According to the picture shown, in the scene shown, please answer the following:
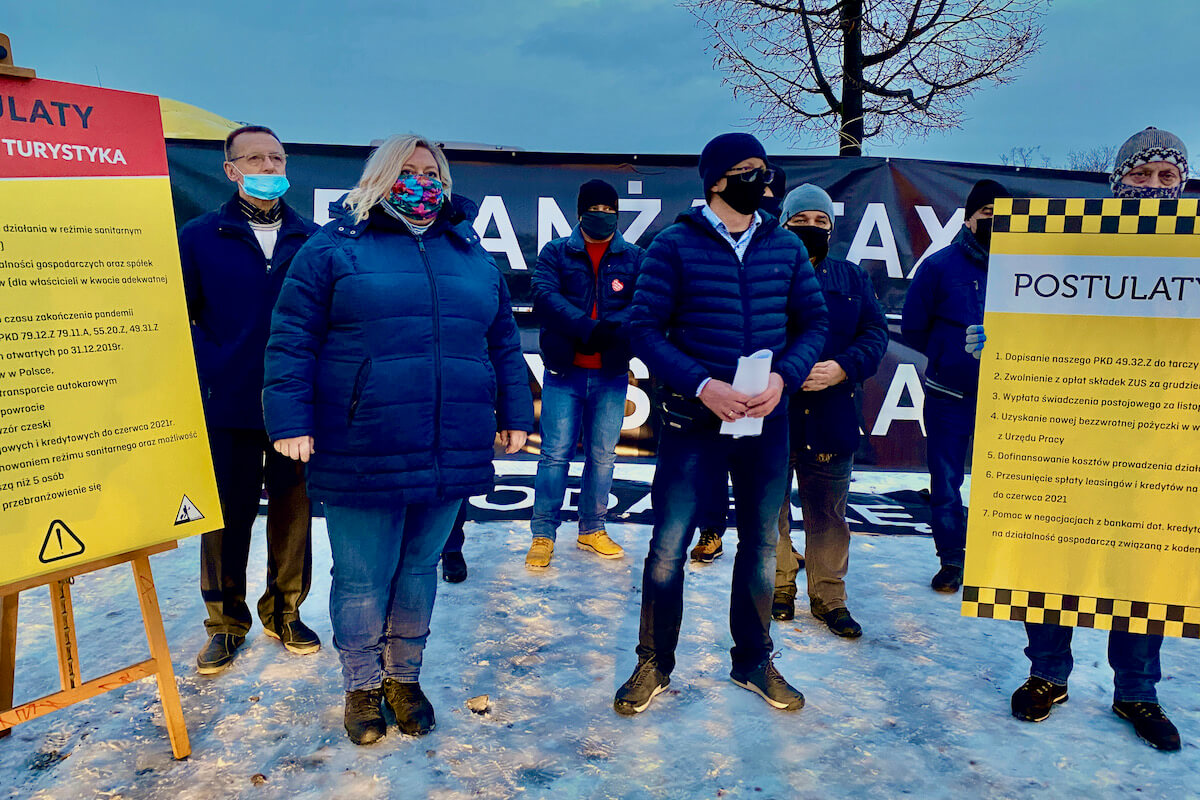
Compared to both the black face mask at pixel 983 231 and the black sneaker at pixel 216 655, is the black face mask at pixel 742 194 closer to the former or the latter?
the black face mask at pixel 983 231

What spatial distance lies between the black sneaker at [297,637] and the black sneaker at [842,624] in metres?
2.19

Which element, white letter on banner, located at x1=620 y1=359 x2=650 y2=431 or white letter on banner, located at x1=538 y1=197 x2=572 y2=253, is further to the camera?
white letter on banner, located at x1=620 y1=359 x2=650 y2=431

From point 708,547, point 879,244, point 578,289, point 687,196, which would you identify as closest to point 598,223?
point 578,289

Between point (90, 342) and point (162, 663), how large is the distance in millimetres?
1023

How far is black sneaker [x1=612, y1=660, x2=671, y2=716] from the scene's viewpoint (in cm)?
254

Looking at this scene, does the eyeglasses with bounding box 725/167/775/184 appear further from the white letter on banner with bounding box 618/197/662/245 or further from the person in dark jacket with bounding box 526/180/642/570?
the white letter on banner with bounding box 618/197/662/245

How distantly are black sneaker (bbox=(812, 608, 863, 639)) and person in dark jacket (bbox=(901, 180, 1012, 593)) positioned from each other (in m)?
0.75

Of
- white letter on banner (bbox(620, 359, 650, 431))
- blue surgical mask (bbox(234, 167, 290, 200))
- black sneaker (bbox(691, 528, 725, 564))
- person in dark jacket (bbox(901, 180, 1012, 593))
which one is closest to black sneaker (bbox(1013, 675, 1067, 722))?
person in dark jacket (bbox(901, 180, 1012, 593))

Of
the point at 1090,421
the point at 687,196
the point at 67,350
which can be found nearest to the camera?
the point at 67,350

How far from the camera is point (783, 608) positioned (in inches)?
132

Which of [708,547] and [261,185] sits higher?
[261,185]

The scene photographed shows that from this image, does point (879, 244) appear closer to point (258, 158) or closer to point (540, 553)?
point (540, 553)

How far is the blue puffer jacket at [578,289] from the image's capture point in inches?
156

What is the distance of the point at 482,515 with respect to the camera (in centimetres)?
488
